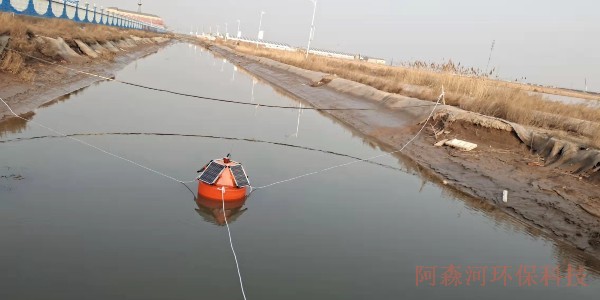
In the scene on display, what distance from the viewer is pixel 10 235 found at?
18.7 feet

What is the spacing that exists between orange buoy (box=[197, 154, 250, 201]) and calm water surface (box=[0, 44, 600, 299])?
0.29 metres

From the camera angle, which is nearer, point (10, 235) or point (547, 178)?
point (10, 235)

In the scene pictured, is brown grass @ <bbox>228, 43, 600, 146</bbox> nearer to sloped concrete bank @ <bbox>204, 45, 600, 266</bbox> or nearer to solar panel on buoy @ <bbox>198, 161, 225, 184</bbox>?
sloped concrete bank @ <bbox>204, 45, 600, 266</bbox>

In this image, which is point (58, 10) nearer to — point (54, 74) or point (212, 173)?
point (54, 74)

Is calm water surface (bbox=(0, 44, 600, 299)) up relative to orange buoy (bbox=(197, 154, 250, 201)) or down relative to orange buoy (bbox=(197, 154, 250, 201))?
down

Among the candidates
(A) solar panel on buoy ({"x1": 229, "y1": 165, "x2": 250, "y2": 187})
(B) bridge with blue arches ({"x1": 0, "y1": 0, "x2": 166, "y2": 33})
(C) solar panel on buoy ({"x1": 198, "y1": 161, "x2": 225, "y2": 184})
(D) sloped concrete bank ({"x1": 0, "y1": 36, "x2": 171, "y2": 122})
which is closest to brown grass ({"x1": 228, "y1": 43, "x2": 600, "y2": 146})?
(A) solar panel on buoy ({"x1": 229, "y1": 165, "x2": 250, "y2": 187})

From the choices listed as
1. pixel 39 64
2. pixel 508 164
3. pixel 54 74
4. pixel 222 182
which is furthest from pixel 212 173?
pixel 39 64

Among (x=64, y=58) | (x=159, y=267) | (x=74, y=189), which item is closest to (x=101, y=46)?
(x=64, y=58)

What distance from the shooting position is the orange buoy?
7.77 m

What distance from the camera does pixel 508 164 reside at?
13008 millimetres

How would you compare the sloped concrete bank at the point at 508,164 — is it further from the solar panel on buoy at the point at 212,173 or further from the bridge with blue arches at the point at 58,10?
the bridge with blue arches at the point at 58,10

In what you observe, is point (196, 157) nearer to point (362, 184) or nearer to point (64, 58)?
point (362, 184)

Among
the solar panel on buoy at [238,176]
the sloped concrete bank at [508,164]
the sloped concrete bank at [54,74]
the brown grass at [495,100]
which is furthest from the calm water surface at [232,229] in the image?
the brown grass at [495,100]

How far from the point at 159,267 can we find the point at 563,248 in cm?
670
